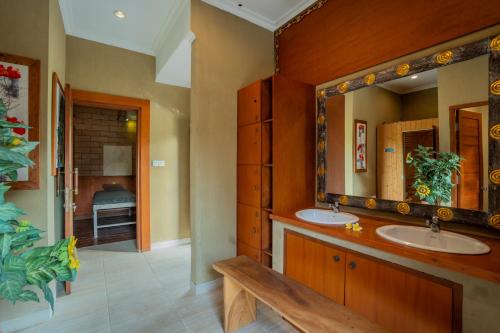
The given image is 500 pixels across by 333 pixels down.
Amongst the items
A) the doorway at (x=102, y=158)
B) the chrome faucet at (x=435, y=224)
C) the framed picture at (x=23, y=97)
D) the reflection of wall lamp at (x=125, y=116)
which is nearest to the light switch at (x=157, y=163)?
the framed picture at (x=23, y=97)

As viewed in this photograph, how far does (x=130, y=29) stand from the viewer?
2875 millimetres

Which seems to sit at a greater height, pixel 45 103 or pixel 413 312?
pixel 45 103

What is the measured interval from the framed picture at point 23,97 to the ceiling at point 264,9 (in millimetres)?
1639

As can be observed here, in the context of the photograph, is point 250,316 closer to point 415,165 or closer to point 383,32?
point 415,165

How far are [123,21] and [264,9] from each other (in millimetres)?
1640

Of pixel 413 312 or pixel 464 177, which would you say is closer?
pixel 413 312

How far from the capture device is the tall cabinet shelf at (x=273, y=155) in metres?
2.12

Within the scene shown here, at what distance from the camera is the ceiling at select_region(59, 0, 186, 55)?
243cm

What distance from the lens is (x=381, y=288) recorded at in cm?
131

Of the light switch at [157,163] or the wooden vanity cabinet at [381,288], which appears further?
the light switch at [157,163]

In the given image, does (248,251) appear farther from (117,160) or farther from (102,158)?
(102,158)

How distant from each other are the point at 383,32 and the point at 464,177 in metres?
1.20

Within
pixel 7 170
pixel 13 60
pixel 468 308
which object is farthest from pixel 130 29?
pixel 468 308

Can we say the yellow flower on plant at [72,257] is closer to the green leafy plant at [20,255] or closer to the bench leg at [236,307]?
the green leafy plant at [20,255]
